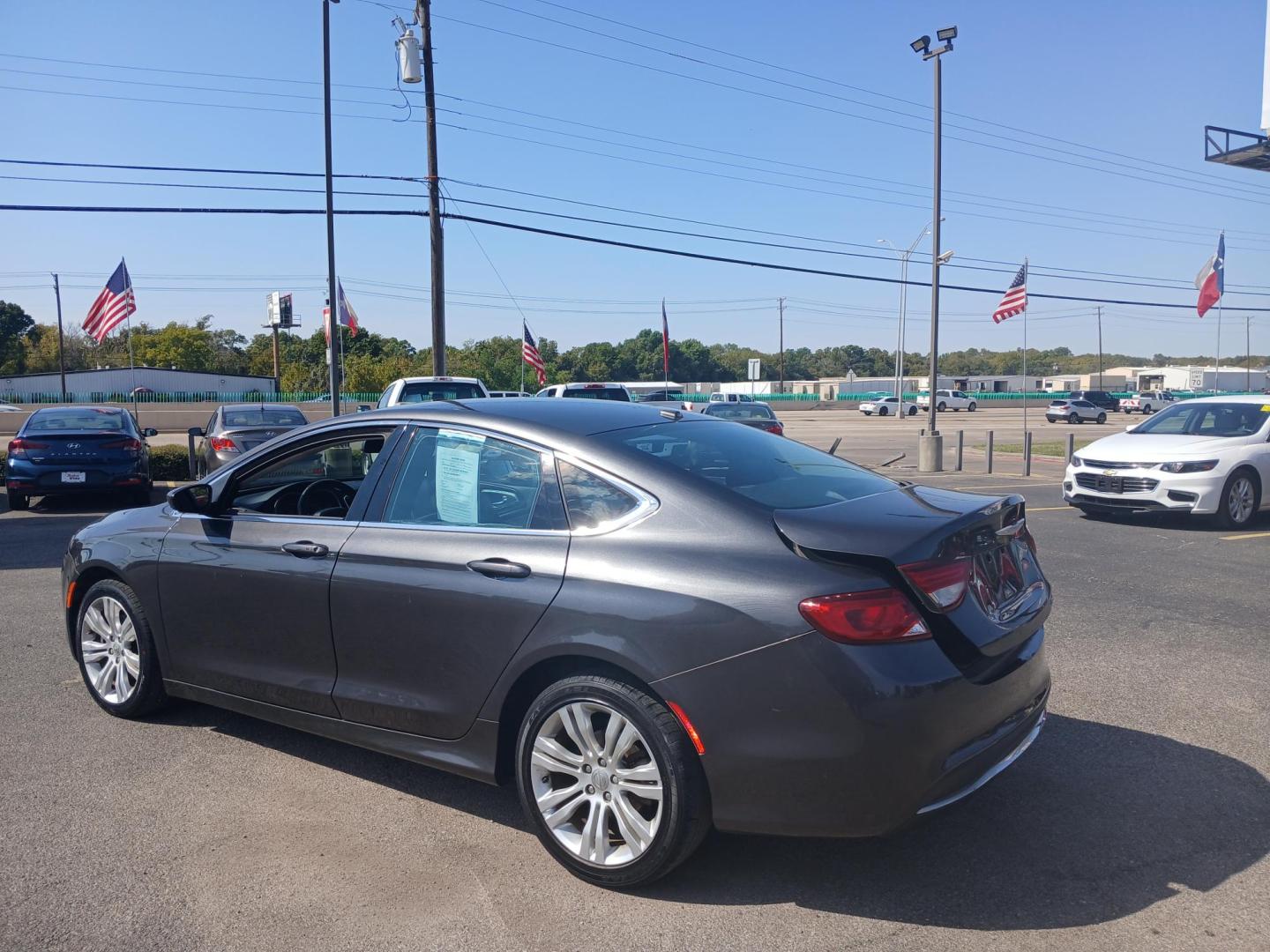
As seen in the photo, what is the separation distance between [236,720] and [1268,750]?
16.5ft

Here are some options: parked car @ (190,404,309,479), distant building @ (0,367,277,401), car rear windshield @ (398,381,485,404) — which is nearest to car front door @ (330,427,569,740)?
parked car @ (190,404,309,479)

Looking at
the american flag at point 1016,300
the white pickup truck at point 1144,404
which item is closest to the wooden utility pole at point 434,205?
the american flag at point 1016,300

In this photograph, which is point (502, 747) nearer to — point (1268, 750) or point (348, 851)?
point (348, 851)

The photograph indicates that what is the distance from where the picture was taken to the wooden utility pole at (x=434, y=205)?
22781 mm

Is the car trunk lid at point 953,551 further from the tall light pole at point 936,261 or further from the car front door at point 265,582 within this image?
the tall light pole at point 936,261

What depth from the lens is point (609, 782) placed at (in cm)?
342

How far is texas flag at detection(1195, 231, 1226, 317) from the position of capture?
29.7 meters

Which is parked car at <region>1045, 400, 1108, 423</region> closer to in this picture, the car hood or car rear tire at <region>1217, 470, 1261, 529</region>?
the car hood

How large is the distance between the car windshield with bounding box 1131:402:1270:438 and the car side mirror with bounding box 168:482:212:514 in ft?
37.0

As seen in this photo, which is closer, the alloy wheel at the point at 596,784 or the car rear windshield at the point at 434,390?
the alloy wheel at the point at 596,784

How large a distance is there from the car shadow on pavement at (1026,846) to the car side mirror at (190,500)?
4.02 feet

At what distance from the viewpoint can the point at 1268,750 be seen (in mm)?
4691

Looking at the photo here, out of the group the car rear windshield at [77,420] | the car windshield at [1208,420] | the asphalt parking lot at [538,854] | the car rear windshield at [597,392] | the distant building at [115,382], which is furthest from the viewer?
the distant building at [115,382]

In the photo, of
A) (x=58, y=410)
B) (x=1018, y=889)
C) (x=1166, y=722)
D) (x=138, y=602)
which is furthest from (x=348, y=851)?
(x=58, y=410)
